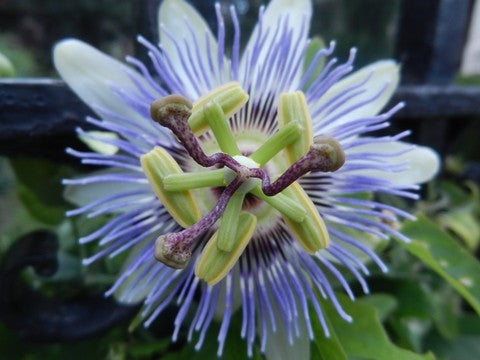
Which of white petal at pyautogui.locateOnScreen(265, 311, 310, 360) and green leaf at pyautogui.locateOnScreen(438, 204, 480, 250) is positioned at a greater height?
white petal at pyautogui.locateOnScreen(265, 311, 310, 360)

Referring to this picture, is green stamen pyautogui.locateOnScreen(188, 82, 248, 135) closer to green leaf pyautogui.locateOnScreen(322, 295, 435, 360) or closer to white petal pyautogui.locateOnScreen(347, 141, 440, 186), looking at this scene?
white petal pyautogui.locateOnScreen(347, 141, 440, 186)

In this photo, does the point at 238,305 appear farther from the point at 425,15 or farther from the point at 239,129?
the point at 425,15

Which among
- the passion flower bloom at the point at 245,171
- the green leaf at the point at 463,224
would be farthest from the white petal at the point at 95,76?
the green leaf at the point at 463,224

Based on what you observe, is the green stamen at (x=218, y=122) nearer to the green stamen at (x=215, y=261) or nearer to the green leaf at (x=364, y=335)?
the green stamen at (x=215, y=261)

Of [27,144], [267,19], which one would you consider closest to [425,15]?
[267,19]

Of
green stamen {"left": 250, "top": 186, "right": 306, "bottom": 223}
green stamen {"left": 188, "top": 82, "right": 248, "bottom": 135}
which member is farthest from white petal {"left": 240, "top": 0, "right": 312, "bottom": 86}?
green stamen {"left": 250, "top": 186, "right": 306, "bottom": 223}

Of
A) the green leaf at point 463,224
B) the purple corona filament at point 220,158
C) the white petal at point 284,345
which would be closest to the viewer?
the purple corona filament at point 220,158
